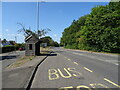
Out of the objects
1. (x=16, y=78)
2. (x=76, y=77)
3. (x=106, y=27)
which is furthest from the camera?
(x=106, y=27)

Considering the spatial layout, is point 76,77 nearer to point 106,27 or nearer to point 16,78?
point 16,78

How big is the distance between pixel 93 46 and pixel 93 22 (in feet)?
26.3

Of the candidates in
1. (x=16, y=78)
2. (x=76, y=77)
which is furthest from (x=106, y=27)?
(x=16, y=78)

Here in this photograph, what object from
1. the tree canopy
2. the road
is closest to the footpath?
the road

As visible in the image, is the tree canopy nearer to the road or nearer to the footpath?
the road

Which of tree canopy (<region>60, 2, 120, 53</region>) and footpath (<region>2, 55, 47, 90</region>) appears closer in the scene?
footpath (<region>2, 55, 47, 90</region>)

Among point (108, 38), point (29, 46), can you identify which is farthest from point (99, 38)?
point (29, 46)

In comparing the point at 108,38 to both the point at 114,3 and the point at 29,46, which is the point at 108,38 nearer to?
the point at 114,3

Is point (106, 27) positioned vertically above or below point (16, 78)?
above

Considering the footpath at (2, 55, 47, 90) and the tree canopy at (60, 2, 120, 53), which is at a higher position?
the tree canopy at (60, 2, 120, 53)

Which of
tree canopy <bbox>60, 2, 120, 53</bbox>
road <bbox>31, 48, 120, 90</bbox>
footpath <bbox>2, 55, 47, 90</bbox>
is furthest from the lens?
tree canopy <bbox>60, 2, 120, 53</bbox>

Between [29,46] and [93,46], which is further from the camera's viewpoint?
[93,46]

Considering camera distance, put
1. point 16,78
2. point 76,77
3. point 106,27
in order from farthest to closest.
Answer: point 106,27
point 76,77
point 16,78

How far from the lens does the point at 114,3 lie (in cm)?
3128
